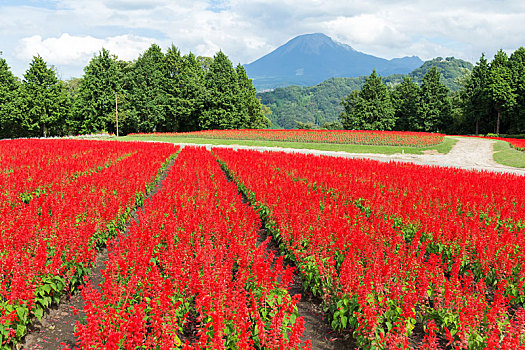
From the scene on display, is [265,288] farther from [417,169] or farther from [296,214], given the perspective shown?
[417,169]

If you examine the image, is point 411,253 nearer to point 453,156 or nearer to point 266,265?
point 266,265

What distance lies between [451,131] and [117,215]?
72298 mm

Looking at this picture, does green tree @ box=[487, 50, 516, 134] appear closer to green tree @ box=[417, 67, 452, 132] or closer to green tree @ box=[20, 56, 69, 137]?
green tree @ box=[417, 67, 452, 132]

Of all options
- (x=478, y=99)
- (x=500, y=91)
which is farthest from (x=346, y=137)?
(x=478, y=99)

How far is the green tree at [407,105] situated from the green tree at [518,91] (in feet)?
49.3

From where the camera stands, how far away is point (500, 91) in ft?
185

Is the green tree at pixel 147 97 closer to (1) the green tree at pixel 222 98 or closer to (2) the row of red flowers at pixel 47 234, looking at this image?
(1) the green tree at pixel 222 98

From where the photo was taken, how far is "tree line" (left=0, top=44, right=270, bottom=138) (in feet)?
194

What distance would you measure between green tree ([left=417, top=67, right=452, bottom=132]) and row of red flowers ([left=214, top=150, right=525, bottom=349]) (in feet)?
197

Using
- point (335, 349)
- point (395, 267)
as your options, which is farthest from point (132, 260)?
point (395, 267)

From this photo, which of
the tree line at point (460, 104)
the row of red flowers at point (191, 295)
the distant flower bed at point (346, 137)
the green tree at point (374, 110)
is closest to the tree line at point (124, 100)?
the distant flower bed at point (346, 137)

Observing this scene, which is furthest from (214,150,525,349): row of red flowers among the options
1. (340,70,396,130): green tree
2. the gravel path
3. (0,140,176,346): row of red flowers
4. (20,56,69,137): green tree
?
(20,56,69,137): green tree

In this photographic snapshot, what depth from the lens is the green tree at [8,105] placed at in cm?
5709

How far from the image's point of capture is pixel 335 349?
15.5 ft
